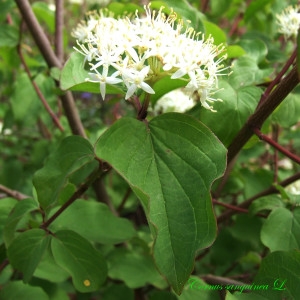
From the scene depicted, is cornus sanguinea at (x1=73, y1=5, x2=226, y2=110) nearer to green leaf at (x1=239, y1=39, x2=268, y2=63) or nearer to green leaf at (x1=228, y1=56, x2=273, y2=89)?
green leaf at (x1=228, y1=56, x2=273, y2=89)

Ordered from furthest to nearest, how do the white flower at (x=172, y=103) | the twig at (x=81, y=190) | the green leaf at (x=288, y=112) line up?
1. the white flower at (x=172, y=103)
2. the green leaf at (x=288, y=112)
3. the twig at (x=81, y=190)

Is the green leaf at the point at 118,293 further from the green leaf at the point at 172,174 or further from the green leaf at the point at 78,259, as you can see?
the green leaf at the point at 172,174

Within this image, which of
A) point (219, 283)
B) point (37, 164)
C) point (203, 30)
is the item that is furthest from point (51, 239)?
point (37, 164)

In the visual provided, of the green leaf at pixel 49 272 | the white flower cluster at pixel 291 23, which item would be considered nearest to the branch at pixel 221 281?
the green leaf at pixel 49 272

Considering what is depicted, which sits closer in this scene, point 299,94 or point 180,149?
point 180,149

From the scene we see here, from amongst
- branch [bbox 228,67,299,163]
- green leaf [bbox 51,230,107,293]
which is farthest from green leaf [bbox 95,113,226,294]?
green leaf [bbox 51,230,107,293]

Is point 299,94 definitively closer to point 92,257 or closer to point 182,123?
point 182,123

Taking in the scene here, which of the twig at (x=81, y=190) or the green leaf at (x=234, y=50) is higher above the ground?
the green leaf at (x=234, y=50)
